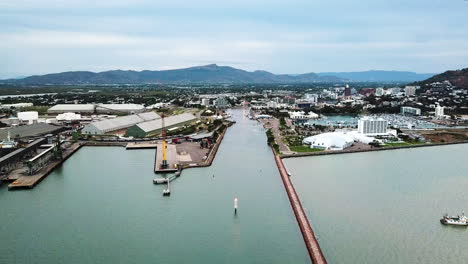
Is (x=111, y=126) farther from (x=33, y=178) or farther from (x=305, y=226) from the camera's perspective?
(x=305, y=226)

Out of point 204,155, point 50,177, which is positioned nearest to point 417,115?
point 204,155

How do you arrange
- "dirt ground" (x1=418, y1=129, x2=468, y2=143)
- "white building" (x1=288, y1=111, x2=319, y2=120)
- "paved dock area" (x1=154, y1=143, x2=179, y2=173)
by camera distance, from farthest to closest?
1. "white building" (x1=288, y1=111, x2=319, y2=120)
2. "dirt ground" (x1=418, y1=129, x2=468, y2=143)
3. "paved dock area" (x1=154, y1=143, x2=179, y2=173)

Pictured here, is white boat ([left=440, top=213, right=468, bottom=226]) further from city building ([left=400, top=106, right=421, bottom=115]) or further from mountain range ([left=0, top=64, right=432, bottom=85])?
mountain range ([left=0, top=64, right=432, bottom=85])

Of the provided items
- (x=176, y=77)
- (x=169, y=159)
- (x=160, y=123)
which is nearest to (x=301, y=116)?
(x=160, y=123)

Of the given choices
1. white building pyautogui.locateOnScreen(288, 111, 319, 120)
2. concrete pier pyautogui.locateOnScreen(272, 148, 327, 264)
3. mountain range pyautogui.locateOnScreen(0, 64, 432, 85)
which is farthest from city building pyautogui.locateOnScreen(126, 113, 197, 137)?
mountain range pyautogui.locateOnScreen(0, 64, 432, 85)

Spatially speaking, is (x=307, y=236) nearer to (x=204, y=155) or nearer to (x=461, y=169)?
(x=204, y=155)

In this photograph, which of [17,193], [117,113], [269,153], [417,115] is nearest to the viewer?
[17,193]

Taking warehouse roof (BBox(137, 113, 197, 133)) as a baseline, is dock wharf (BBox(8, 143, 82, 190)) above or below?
below
